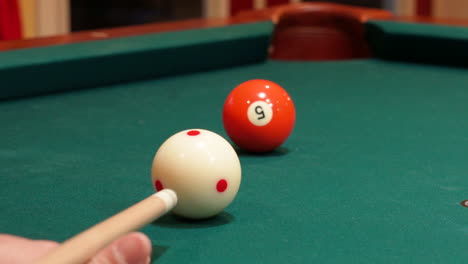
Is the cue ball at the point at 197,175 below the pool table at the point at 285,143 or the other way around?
the other way around

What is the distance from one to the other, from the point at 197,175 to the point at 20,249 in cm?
42

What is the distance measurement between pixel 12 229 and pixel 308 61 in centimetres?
265

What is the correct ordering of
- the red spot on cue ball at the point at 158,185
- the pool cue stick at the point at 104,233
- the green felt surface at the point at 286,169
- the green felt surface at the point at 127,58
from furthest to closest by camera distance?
the green felt surface at the point at 127,58 < the red spot on cue ball at the point at 158,185 < the green felt surface at the point at 286,169 < the pool cue stick at the point at 104,233

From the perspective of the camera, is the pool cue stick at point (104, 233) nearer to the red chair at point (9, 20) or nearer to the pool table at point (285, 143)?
the pool table at point (285, 143)

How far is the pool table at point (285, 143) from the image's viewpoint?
1461 mm

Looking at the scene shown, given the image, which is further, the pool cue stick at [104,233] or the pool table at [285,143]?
the pool table at [285,143]

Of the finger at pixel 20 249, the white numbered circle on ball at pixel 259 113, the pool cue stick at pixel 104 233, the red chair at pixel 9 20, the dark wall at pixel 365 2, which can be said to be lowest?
the dark wall at pixel 365 2

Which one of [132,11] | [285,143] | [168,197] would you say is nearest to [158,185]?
[168,197]

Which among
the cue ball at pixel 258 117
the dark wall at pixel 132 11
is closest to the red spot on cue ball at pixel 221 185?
the cue ball at pixel 258 117

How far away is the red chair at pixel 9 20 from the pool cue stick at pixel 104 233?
3.36 metres

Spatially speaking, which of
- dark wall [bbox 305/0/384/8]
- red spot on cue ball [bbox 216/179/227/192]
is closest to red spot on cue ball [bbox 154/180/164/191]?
red spot on cue ball [bbox 216/179/227/192]

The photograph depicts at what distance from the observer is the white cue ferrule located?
1416 millimetres

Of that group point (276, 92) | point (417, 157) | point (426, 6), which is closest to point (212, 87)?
point (276, 92)

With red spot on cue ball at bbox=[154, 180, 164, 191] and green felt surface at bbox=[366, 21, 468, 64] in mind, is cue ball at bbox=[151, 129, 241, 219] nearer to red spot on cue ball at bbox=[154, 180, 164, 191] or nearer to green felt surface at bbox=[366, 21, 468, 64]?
red spot on cue ball at bbox=[154, 180, 164, 191]
